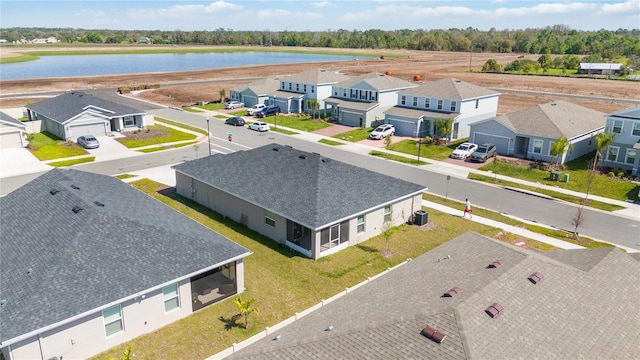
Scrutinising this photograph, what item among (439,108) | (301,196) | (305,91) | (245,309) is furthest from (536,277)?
(305,91)

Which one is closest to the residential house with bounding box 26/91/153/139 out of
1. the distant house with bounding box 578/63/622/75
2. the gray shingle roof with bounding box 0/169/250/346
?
the gray shingle roof with bounding box 0/169/250/346

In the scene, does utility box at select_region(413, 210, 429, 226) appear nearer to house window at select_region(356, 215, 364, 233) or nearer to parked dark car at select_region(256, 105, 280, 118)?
house window at select_region(356, 215, 364, 233)

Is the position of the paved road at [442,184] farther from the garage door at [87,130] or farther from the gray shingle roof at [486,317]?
the gray shingle roof at [486,317]

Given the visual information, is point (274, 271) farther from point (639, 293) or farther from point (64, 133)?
point (64, 133)

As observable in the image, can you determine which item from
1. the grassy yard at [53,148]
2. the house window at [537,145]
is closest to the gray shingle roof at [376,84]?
the house window at [537,145]

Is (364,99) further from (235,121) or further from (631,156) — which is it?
(631,156)

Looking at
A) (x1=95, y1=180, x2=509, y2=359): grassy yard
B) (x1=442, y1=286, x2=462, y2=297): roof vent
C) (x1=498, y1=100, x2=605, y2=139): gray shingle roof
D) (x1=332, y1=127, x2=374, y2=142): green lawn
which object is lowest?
(x1=95, y1=180, x2=509, y2=359): grassy yard
